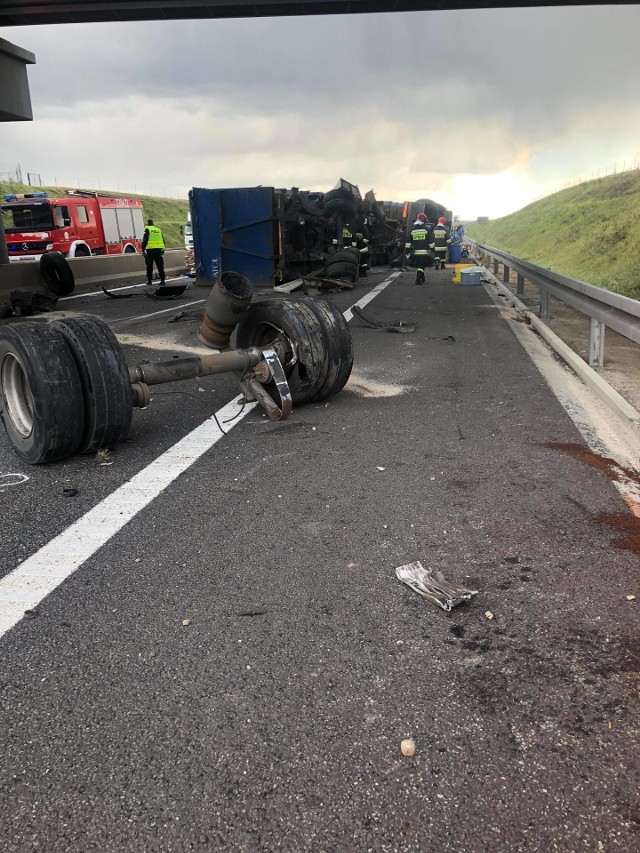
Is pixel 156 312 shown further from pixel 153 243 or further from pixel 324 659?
pixel 324 659

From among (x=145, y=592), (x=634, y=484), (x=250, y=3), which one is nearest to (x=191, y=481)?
(x=145, y=592)

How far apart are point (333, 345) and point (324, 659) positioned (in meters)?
3.66

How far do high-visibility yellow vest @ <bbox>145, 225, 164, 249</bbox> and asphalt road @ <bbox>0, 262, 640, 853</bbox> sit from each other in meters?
14.8

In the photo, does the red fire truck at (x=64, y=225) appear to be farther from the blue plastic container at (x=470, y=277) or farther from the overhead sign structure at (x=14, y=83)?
the blue plastic container at (x=470, y=277)

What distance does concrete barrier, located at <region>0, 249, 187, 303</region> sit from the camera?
603 inches

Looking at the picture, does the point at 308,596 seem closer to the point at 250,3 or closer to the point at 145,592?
the point at 145,592

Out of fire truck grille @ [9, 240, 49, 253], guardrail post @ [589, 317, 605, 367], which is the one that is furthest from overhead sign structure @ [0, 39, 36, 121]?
guardrail post @ [589, 317, 605, 367]

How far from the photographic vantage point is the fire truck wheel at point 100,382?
13.8 ft

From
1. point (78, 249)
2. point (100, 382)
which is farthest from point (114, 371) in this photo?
point (78, 249)

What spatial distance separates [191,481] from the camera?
13.4 ft

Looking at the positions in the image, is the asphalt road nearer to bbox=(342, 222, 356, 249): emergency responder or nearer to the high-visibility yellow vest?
the high-visibility yellow vest

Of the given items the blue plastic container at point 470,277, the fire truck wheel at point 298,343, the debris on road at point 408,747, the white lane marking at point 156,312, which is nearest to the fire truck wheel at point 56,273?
the white lane marking at point 156,312

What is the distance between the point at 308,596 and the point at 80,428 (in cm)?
226

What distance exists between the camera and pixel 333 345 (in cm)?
567
